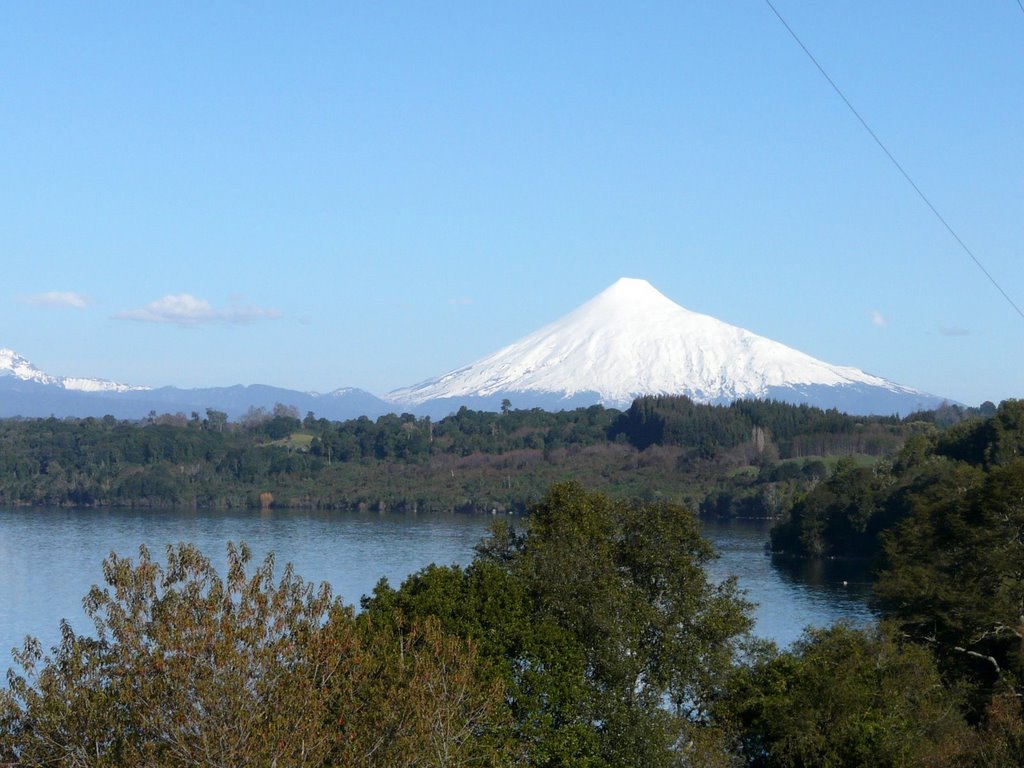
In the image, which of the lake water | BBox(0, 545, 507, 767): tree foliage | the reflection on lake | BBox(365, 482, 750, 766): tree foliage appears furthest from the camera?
the lake water

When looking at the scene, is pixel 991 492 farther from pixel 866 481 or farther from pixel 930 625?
pixel 866 481

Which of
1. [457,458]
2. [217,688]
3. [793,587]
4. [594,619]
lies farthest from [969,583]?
[457,458]

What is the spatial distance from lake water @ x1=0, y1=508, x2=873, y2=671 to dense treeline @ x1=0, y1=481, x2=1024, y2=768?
13134mm

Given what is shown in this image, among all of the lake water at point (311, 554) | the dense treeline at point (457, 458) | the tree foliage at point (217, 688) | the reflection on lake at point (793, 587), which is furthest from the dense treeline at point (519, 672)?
the dense treeline at point (457, 458)

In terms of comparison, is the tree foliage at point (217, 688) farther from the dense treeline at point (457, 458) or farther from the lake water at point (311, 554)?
the dense treeline at point (457, 458)

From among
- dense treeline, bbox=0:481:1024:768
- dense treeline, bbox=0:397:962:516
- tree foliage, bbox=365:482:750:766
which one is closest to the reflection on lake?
dense treeline, bbox=0:481:1024:768

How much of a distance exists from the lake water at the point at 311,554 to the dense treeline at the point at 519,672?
13.1 metres

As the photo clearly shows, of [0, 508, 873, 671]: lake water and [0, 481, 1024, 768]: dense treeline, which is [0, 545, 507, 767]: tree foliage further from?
[0, 508, 873, 671]: lake water

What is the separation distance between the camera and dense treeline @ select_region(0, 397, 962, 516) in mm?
106312

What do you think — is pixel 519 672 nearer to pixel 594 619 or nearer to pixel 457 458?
pixel 594 619

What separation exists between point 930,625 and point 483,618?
10966mm

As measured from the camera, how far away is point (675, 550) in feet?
69.4

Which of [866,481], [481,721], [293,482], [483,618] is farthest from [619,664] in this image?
[293,482]

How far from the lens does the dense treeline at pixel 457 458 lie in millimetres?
106312
